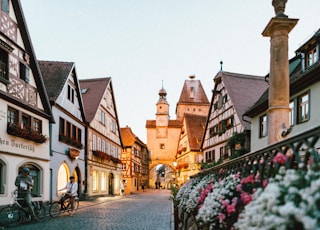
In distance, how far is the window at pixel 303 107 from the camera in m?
17.3

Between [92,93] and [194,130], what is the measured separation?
21270 mm

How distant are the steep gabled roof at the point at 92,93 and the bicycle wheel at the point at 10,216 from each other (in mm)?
17731

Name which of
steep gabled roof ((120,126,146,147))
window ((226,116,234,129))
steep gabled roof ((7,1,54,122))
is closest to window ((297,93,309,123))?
window ((226,116,234,129))

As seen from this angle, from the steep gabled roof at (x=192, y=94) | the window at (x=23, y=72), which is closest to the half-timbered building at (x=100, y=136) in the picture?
the window at (x=23, y=72)

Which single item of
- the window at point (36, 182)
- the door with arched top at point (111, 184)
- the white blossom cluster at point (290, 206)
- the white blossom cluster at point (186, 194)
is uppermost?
the white blossom cluster at point (290, 206)

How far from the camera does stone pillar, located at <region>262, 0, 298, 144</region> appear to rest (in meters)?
7.42

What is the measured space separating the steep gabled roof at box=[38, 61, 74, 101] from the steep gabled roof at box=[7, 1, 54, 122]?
1.25 meters

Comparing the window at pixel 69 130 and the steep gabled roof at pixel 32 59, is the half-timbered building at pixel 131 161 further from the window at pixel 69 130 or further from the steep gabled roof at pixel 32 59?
the steep gabled roof at pixel 32 59

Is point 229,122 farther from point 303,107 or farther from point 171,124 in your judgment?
point 171,124

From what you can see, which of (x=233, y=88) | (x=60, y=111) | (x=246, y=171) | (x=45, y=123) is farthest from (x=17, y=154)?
(x=233, y=88)

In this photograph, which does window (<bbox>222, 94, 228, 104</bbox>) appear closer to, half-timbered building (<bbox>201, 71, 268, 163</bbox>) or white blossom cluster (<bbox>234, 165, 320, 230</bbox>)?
half-timbered building (<bbox>201, 71, 268, 163</bbox>)

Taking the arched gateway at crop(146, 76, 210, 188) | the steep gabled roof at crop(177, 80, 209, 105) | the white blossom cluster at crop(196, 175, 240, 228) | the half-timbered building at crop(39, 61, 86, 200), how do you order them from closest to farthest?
the white blossom cluster at crop(196, 175, 240, 228), the half-timbered building at crop(39, 61, 86, 200), the arched gateway at crop(146, 76, 210, 188), the steep gabled roof at crop(177, 80, 209, 105)

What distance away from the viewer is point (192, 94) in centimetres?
8438

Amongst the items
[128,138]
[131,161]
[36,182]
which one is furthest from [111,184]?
[36,182]
